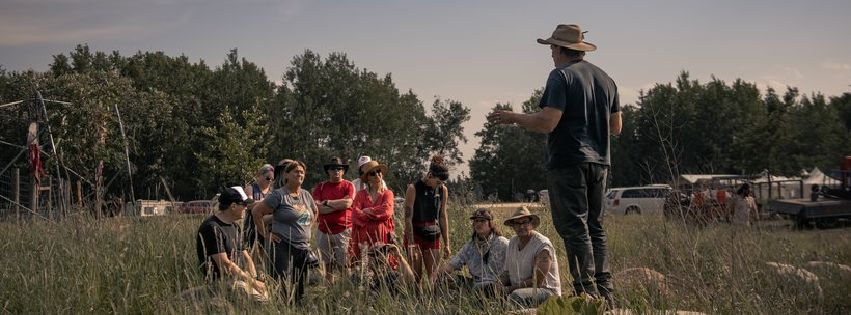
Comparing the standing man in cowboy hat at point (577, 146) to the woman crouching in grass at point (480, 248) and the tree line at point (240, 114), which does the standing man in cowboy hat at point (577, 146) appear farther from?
the tree line at point (240, 114)

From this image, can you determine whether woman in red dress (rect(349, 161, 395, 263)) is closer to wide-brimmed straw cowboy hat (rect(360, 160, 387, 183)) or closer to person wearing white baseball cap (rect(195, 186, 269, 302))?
wide-brimmed straw cowboy hat (rect(360, 160, 387, 183))

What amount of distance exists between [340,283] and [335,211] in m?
2.82

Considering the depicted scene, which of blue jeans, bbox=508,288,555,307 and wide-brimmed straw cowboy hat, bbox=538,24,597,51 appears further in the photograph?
blue jeans, bbox=508,288,555,307

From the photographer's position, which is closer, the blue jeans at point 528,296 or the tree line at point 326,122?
the blue jeans at point 528,296

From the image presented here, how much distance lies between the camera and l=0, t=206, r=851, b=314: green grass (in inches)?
194

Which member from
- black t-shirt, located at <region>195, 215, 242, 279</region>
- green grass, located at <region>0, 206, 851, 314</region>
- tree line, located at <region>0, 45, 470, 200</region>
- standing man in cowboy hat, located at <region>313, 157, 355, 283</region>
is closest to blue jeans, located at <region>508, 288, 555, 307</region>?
green grass, located at <region>0, 206, 851, 314</region>

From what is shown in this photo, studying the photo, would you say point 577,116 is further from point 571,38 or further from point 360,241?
point 360,241

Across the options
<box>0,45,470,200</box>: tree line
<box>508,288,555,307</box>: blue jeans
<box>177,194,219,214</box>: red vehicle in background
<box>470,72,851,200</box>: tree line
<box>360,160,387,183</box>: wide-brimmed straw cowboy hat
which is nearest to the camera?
<box>508,288,555,307</box>: blue jeans

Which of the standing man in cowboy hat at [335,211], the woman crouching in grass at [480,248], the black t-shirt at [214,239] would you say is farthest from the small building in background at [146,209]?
the woman crouching in grass at [480,248]

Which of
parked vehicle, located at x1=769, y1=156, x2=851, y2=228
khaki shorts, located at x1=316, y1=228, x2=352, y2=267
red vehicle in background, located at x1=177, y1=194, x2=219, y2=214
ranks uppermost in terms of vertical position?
red vehicle in background, located at x1=177, y1=194, x2=219, y2=214

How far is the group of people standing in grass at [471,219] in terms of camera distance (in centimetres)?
511

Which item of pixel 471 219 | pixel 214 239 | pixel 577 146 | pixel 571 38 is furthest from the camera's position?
pixel 471 219

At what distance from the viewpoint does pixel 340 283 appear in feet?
19.7

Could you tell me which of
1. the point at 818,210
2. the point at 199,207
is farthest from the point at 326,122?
the point at 199,207
